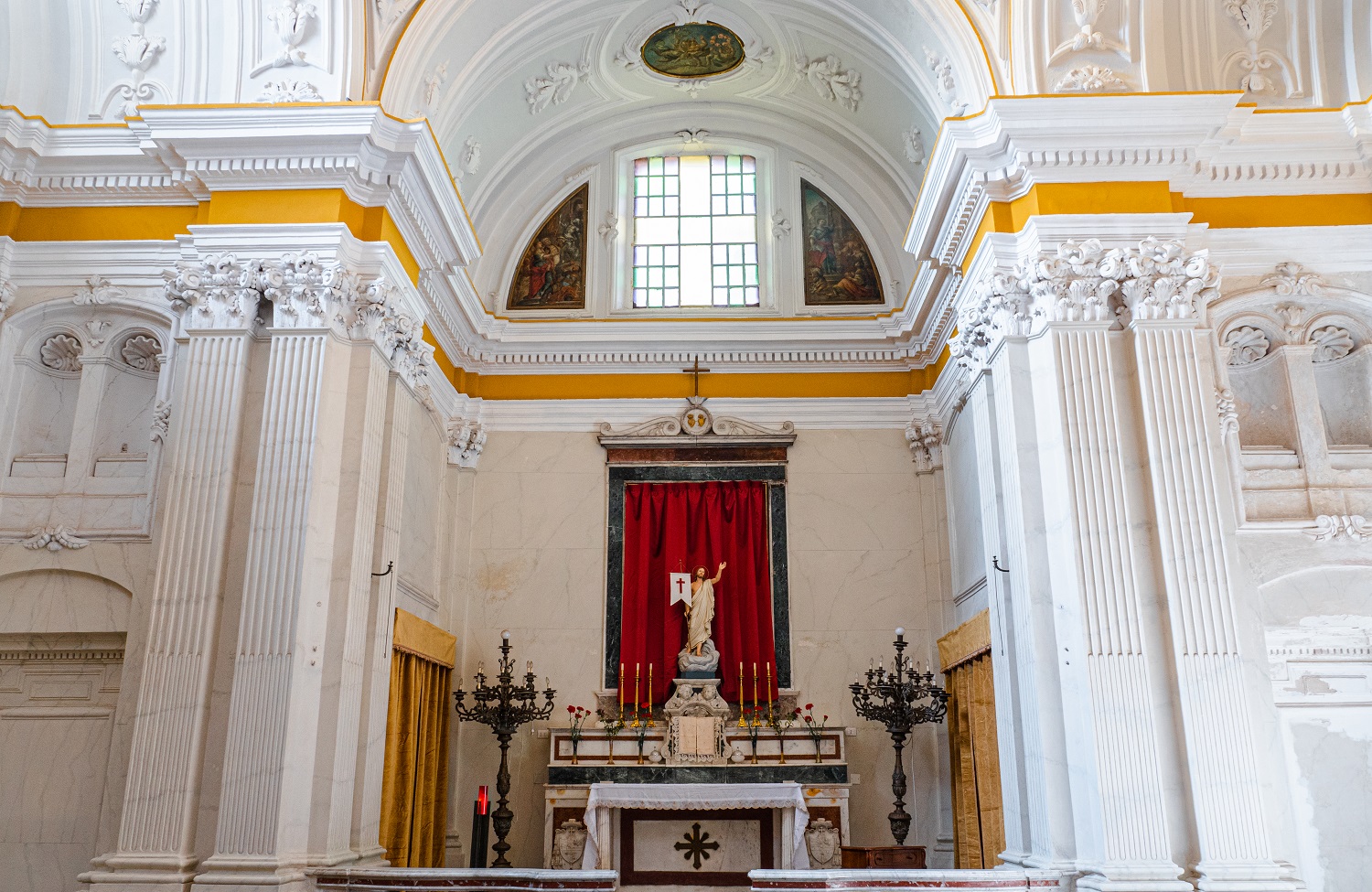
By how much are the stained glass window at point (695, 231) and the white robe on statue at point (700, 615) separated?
4111mm

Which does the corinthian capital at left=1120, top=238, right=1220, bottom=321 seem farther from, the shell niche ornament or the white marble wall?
the shell niche ornament

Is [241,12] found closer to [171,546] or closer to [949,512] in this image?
[171,546]

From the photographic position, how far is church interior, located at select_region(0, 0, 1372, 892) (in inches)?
350

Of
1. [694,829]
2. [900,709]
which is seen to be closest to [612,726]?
[694,829]

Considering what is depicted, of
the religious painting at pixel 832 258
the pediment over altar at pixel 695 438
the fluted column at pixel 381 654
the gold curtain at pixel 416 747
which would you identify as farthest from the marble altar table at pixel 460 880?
the religious painting at pixel 832 258

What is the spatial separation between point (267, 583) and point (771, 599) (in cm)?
660

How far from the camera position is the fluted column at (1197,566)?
831 centimetres

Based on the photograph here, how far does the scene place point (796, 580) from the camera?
45.6ft

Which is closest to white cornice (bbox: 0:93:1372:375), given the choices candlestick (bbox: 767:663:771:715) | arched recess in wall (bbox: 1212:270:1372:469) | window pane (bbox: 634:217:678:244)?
arched recess in wall (bbox: 1212:270:1372:469)

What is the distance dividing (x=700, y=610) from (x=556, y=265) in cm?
528

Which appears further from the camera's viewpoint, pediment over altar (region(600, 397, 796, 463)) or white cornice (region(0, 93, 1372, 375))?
pediment over altar (region(600, 397, 796, 463))

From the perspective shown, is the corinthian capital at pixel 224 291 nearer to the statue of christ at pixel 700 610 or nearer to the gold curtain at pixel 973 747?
the statue of christ at pixel 700 610

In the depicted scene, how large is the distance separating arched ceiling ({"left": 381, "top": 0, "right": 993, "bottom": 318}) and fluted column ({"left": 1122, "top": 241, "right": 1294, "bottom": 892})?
9.01 ft

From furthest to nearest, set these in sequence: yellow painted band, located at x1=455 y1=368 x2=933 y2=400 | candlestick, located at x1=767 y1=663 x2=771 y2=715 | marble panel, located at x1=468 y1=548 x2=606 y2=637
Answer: yellow painted band, located at x1=455 y1=368 x2=933 y2=400 < marble panel, located at x1=468 y1=548 x2=606 y2=637 < candlestick, located at x1=767 y1=663 x2=771 y2=715
